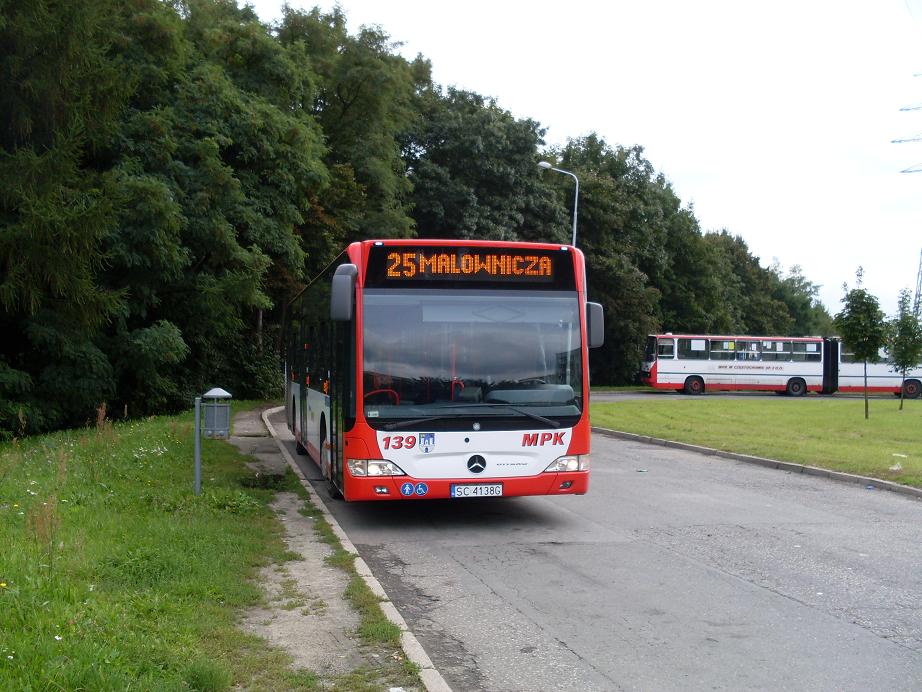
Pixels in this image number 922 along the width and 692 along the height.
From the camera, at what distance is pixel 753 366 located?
48.8m

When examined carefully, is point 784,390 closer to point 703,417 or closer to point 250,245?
point 703,417

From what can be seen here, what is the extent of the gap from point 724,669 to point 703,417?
2421 cm

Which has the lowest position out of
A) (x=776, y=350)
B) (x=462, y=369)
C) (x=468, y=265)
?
(x=462, y=369)

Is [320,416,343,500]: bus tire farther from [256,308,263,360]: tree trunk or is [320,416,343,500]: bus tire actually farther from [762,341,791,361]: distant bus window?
[762,341,791,361]: distant bus window

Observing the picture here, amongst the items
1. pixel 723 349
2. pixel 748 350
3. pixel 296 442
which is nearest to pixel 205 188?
pixel 296 442

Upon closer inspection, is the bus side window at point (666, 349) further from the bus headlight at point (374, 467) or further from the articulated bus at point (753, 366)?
the bus headlight at point (374, 467)

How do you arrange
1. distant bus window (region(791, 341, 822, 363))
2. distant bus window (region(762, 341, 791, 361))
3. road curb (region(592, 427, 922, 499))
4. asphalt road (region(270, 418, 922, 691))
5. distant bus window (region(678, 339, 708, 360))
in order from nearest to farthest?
1. asphalt road (region(270, 418, 922, 691))
2. road curb (region(592, 427, 922, 499))
3. distant bus window (region(678, 339, 708, 360))
4. distant bus window (region(762, 341, 791, 361))
5. distant bus window (region(791, 341, 822, 363))

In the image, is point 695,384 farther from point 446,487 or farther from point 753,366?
point 446,487

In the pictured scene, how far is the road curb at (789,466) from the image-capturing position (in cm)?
1367

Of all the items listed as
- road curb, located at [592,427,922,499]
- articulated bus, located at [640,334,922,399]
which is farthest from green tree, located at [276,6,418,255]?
road curb, located at [592,427,922,499]

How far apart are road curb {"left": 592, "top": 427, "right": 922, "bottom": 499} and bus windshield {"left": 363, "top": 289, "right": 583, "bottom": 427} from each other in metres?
6.36

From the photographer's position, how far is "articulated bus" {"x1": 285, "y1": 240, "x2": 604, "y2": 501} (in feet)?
32.1

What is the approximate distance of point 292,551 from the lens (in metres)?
8.67

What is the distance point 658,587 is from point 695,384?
42262 millimetres
